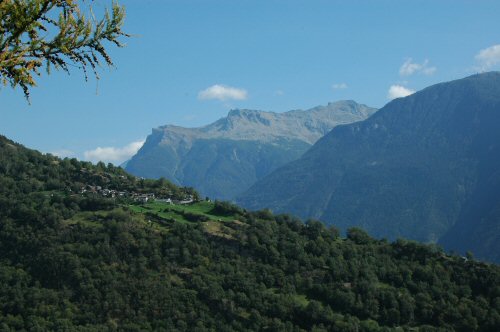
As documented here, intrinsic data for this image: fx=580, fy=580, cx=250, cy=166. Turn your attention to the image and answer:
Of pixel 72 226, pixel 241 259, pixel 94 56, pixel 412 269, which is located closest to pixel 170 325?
pixel 241 259

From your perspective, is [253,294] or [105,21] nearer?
[105,21]

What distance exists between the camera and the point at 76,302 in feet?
460

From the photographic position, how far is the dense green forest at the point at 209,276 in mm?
136875

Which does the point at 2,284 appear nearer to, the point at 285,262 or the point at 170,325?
the point at 170,325

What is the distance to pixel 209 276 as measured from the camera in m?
154

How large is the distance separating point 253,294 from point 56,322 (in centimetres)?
4827

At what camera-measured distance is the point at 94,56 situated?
18.0m

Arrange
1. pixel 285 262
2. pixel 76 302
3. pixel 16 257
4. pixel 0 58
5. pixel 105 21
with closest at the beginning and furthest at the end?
pixel 0 58, pixel 105 21, pixel 76 302, pixel 16 257, pixel 285 262

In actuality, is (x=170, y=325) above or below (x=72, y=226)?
below

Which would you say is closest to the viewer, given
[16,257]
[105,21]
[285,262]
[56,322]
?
[105,21]

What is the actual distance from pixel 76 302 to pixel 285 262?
6014 cm

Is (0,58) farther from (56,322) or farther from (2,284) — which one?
(2,284)

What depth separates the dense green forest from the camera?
137 meters

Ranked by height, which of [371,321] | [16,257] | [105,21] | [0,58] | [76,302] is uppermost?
[105,21]
